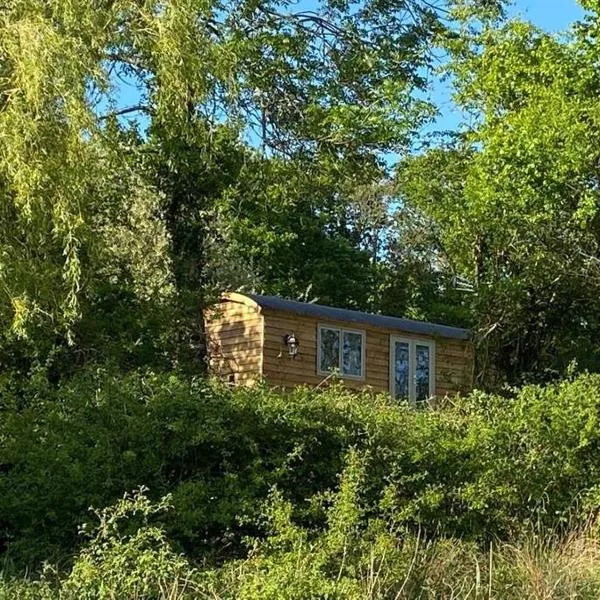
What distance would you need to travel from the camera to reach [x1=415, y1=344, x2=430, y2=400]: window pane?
760 inches

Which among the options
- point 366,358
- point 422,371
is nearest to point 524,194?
point 366,358

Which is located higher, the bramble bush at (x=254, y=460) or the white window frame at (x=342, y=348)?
the white window frame at (x=342, y=348)

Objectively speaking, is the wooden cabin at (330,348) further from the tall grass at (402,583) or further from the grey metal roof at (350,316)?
the tall grass at (402,583)

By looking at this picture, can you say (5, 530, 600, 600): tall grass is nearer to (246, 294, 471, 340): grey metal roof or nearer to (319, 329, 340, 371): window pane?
(246, 294, 471, 340): grey metal roof

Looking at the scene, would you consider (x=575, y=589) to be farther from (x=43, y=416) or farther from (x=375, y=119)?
(x=375, y=119)

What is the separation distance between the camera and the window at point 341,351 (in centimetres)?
1797

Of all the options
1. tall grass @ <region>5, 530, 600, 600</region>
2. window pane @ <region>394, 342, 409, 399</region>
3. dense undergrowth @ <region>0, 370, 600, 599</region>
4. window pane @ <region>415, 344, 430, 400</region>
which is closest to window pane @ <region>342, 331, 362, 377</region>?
window pane @ <region>394, 342, 409, 399</region>

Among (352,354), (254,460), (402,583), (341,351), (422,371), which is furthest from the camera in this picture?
(422,371)

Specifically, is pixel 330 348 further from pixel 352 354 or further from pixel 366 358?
pixel 366 358

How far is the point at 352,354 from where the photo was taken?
60.6 feet

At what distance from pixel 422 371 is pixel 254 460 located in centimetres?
1218

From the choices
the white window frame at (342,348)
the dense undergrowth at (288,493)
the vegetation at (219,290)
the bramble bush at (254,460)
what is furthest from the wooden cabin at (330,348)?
the dense undergrowth at (288,493)

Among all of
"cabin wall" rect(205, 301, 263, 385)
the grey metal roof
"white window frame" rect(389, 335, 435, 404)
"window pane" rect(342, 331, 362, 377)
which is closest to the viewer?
"cabin wall" rect(205, 301, 263, 385)

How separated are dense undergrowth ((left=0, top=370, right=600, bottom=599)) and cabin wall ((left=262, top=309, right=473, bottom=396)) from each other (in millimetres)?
7714
